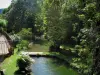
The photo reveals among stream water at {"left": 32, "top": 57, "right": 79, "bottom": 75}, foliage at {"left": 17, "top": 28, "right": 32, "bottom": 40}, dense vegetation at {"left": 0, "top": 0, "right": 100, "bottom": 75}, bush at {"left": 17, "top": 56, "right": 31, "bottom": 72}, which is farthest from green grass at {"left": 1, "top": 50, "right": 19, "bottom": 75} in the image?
foliage at {"left": 17, "top": 28, "right": 32, "bottom": 40}

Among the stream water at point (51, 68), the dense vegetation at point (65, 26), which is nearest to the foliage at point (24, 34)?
the dense vegetation at point (65, 26)

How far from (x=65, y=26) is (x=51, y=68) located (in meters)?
7.93

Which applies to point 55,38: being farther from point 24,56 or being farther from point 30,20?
point 30,20

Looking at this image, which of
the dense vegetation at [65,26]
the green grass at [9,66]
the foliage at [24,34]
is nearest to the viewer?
the dense vegetation at [65,26]

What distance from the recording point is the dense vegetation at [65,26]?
7.31 metres

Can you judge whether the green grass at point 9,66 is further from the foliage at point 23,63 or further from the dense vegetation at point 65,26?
the dense vegetation at point 65,26

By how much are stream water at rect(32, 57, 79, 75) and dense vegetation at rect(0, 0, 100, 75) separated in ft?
3.99

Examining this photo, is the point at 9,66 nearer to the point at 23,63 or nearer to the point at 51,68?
the point at 23,63

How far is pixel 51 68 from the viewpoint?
2316 cm

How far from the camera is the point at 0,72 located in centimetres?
1753

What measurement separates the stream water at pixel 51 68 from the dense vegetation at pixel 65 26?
1216mm

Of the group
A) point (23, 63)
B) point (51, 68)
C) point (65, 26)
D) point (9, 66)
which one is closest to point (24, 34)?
point (65, 26)

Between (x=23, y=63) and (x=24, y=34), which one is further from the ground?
(x=23, y=63)

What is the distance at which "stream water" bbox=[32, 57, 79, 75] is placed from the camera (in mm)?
21277
